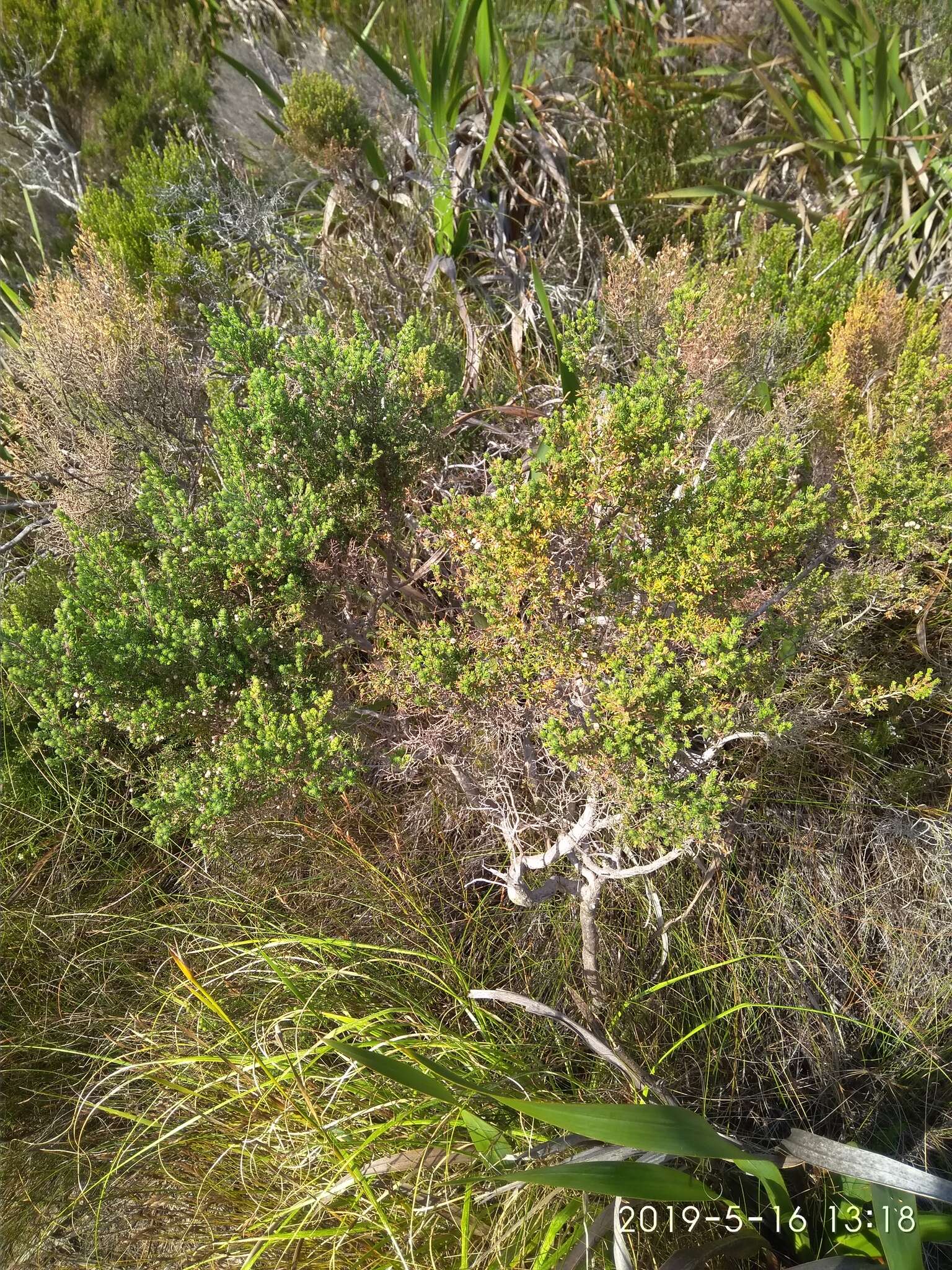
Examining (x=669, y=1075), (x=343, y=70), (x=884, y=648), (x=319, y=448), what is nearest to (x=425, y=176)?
(x=343, y=70)

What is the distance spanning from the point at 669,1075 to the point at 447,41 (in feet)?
11.1

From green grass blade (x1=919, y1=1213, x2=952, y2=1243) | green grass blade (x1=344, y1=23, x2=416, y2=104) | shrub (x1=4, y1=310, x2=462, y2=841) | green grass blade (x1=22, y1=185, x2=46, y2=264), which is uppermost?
green grass blade (x1=22, y1=185, x2=46, y2=264)

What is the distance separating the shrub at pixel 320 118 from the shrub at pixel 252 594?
1242 mm

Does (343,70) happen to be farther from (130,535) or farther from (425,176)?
(130,535)

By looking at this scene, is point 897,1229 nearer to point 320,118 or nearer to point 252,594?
point 252,594

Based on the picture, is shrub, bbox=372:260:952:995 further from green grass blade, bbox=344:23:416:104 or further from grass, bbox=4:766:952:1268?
green grass blade, bbox=344:23:416:104

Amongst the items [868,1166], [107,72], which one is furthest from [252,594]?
[107,72]

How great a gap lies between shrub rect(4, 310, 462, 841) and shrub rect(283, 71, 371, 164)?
1.24m

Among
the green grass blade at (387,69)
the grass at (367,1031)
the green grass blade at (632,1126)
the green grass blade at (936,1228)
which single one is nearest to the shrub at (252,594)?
the grass at (367,1031)

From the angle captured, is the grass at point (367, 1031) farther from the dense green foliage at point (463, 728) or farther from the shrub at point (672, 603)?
the shrub at point (672, 603)

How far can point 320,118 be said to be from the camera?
2.65 m

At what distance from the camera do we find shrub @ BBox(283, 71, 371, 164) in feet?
8.60

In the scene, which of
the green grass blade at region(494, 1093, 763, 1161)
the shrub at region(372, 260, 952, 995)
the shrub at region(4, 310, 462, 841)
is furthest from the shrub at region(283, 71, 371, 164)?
the green grass blade at region(494, 1093, 763, 1161)

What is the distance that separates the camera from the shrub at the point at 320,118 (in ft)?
8.60
